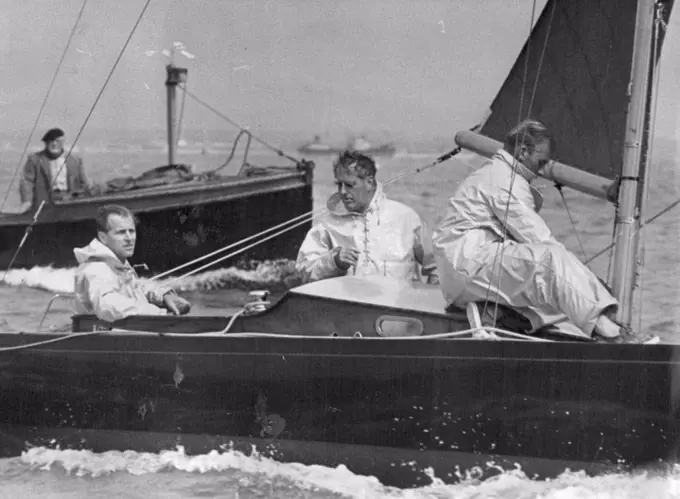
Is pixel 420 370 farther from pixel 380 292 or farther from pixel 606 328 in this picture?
pixel 606 328

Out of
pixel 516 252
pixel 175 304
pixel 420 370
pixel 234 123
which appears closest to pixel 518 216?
pixel 516 252

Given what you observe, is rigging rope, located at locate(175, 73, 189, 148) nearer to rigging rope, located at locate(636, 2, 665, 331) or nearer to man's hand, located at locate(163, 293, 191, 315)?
man's hand, located at locate(163, 293, 191, 315)

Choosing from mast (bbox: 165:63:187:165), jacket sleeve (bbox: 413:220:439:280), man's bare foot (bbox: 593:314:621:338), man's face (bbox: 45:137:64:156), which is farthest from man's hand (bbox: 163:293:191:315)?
man's face (bbox: 45:137:64:156)

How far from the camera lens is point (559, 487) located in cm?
413

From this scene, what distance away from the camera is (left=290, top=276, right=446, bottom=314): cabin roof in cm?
446

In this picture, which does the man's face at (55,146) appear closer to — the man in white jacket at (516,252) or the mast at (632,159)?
the man in white jacket at (516,252)

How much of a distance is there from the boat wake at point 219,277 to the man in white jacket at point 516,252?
13.2 ft

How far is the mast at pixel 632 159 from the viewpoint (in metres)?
4.12

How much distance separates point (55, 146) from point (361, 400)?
513 centimetres

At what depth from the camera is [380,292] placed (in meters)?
4.57

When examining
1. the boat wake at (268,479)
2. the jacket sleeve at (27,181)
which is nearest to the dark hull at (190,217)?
the jacket sleeve at (27,181)

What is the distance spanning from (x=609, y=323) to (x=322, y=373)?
1106 millimetres

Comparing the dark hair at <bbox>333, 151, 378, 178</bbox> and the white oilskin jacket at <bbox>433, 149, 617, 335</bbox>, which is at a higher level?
the dark hair at <bbox>333, 151, 378, 178</bbox>

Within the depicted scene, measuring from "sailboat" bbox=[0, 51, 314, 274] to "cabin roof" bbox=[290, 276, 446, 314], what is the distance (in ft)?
12.8
